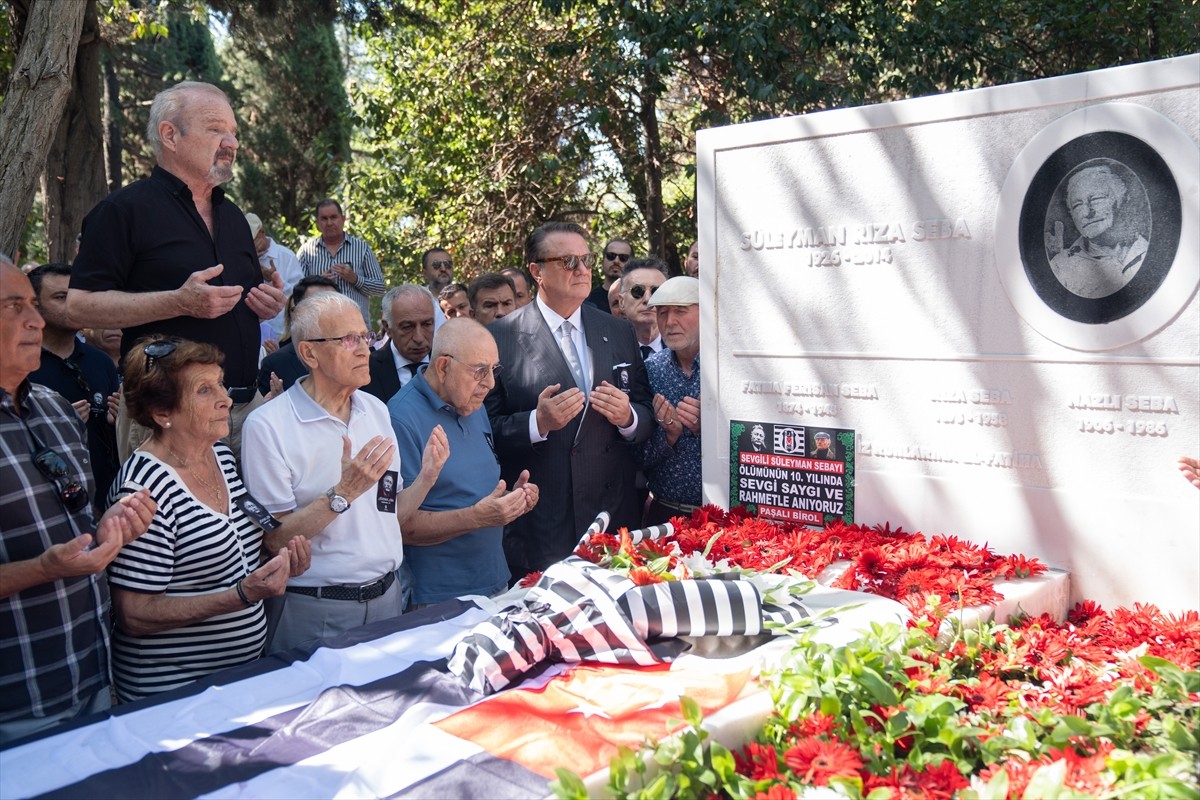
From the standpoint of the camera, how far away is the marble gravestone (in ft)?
9.24

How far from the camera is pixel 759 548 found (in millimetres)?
3273

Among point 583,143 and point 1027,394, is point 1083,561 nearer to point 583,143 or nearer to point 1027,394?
point 1027,394

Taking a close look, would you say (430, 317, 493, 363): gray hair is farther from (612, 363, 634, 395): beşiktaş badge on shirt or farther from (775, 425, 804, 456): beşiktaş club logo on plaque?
(775, 425, 804, 456): beşiktaş club logo on plaque

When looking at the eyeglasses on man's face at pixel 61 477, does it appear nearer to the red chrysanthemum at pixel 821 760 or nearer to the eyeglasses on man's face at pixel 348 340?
the eyeglasses on man's face at pixel 348 340

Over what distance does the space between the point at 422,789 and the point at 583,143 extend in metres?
8.46

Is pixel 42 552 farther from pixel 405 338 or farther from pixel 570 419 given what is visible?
pixel 405 338

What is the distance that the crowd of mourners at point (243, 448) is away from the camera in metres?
2.60

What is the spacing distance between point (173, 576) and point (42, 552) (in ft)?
1.24

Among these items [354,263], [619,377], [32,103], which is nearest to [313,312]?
[619,377]

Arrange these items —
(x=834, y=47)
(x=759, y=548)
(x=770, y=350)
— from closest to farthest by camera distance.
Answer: (x=759, y=548), (x=770, y=350), (x=834, y=47)

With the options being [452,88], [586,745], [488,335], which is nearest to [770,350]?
[488,335]

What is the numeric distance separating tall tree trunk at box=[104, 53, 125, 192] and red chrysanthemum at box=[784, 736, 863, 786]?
1655cm

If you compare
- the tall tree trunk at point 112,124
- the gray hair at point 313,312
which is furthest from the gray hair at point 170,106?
the tall tree trunk at point 112,124

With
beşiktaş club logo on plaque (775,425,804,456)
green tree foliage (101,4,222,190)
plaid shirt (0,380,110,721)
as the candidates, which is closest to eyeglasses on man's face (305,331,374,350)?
plaid shirt (0,380,110,721)
